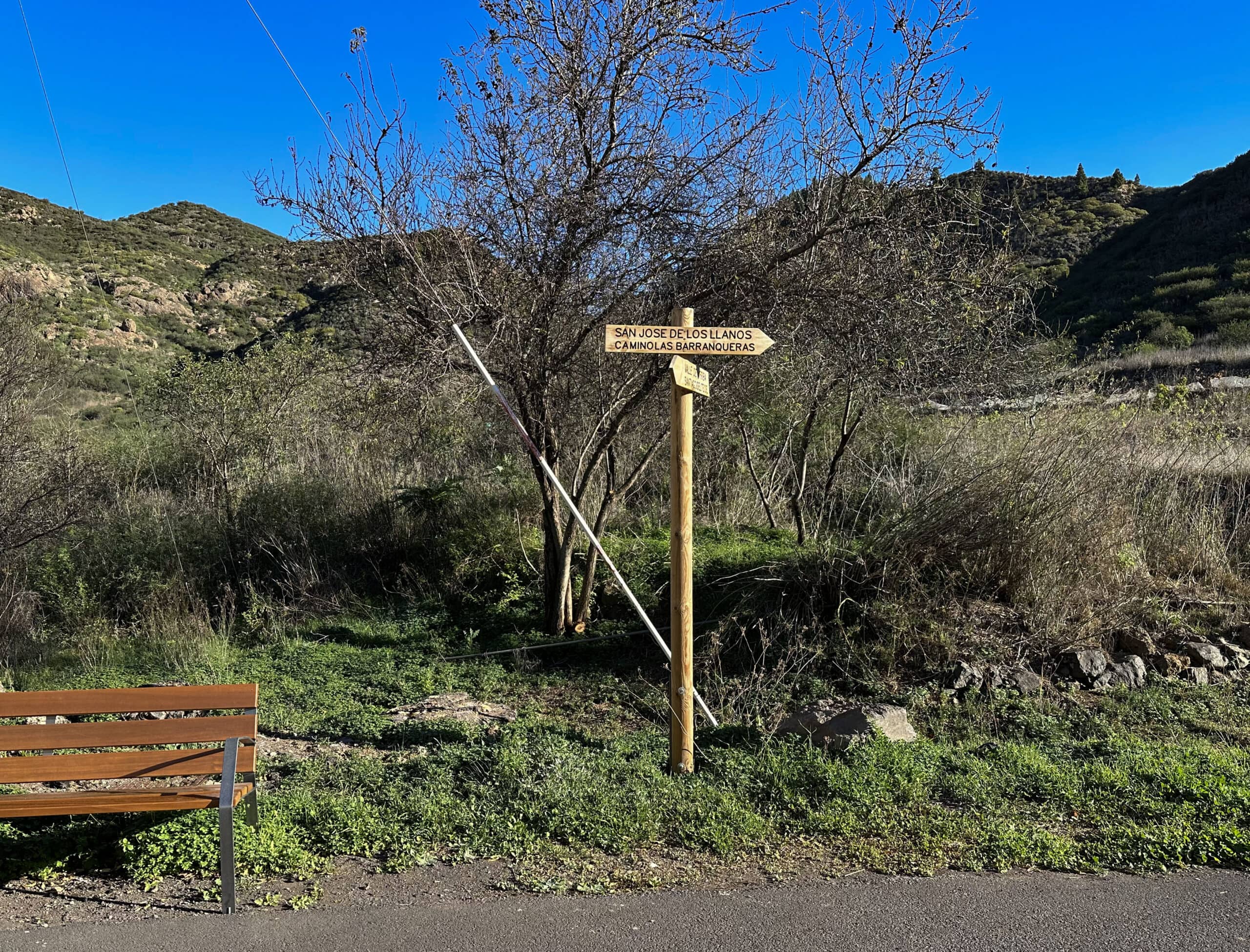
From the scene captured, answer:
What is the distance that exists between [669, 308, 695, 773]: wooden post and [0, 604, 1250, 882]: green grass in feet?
0.59

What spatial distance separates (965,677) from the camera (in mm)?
6031

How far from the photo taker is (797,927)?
3311mm

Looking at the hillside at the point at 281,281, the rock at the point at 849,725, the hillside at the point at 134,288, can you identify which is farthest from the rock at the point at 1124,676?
the hillside at the point at 134,288

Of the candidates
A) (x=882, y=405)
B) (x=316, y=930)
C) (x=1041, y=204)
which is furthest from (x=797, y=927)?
(x=1041, y=204)

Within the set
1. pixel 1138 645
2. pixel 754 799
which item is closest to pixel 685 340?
pixel 754 799

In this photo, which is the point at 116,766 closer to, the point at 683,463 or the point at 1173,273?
the point at 683,463

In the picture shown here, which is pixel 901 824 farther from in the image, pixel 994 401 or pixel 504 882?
pixel 994 401

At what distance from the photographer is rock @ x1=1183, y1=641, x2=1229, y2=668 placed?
6.31 meters

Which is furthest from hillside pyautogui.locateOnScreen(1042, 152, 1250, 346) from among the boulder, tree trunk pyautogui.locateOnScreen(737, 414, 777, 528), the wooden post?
the wooden post

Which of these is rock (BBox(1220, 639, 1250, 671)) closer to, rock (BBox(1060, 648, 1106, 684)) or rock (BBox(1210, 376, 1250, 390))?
A: rock (BBox(1060, 648, 1106, 684))

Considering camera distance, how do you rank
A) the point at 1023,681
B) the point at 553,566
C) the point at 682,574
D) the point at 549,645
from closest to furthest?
the point at 682,574
the point at 1023,681
the point at 549,645
the point at 553,566

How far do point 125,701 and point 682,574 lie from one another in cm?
269

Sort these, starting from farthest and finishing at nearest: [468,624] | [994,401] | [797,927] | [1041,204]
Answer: [1041,204], [994,401], [468,624], [797,927]

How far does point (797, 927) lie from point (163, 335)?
29.3 m
